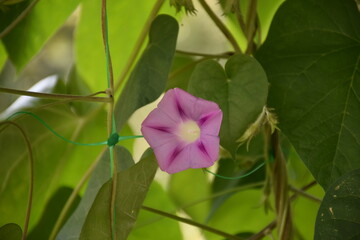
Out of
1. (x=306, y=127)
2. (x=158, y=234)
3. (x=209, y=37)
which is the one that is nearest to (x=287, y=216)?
(x=306, y=127)

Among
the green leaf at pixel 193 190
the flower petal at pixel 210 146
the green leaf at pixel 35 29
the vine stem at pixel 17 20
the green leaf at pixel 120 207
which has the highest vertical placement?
the vine stem at pixel 17 20

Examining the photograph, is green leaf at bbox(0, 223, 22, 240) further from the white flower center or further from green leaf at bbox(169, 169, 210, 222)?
green leaf at bbox(169, 169, 210, 222)

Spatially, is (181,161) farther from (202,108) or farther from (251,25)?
(251,25)

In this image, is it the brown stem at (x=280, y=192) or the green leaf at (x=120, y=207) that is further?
the brown stem at (x=280, y=192)

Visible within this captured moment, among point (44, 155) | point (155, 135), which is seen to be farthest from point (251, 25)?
point (44, 155)

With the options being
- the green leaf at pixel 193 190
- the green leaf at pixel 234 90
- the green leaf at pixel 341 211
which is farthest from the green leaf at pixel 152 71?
the green leaf at pixel 193 190

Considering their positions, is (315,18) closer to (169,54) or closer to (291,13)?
(291,13)

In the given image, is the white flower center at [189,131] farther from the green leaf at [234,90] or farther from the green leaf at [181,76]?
the green leaf at [181,76]
